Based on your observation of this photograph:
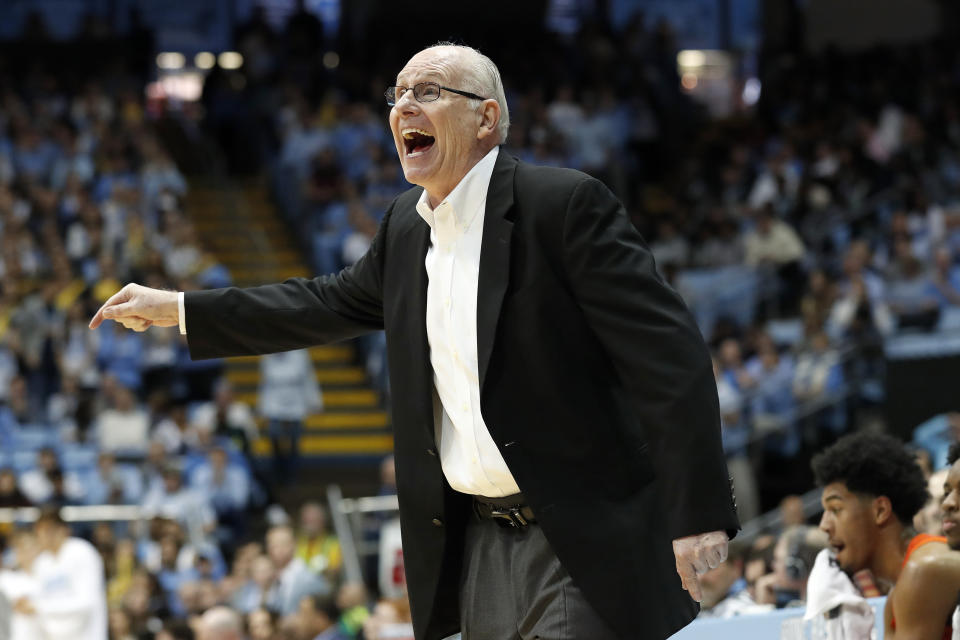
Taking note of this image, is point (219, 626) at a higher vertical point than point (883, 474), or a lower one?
lower

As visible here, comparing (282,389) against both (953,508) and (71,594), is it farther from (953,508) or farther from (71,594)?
(953,508)

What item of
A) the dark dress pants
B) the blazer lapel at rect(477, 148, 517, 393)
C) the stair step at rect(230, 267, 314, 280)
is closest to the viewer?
the dark dress pants

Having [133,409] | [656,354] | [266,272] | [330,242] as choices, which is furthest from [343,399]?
[656,354]

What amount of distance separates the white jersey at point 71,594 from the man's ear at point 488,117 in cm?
592

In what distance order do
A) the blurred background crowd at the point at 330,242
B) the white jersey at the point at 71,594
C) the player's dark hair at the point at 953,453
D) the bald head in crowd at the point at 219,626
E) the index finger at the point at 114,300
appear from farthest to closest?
1. the blurred background crowd at the point at 330,242
2. the white jersey at the point at 71,594
3. the bald head in crowd at the point at 219,626
4. the player's dark hair at the point at 953,453
5. the index finger at the point at 114,300

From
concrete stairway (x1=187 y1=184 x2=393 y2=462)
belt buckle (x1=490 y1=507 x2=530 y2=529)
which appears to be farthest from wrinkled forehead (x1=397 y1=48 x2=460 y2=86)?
concrete stairway (x1=187 y1=184 x2=393 y2=462)

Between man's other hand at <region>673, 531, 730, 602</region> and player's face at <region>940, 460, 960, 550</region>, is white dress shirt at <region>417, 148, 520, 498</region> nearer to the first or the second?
man's other hand at <region>673, 531, 730, 602</region>

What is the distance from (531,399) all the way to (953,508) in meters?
1.15

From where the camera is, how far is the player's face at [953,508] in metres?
3.30

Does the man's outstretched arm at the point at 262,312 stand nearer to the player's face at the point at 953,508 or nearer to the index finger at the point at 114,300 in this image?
the index finger at the point at 114,300

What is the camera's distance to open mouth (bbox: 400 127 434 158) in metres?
3.00

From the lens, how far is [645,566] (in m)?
2.76

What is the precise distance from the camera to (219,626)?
23.3 ft

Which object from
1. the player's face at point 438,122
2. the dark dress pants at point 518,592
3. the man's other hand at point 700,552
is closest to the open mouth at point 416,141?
the player's face at point 438,122
